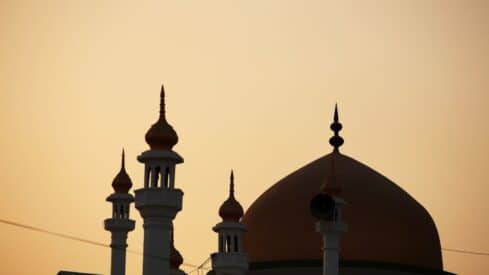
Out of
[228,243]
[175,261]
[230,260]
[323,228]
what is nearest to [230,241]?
[228,243]

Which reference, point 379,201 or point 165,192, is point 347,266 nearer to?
point 379,201

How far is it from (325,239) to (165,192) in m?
4.68

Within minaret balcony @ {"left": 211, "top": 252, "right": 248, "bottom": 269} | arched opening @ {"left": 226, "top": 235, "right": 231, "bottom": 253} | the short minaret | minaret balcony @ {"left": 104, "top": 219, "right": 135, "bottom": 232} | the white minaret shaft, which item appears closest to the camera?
the white minaret shaft

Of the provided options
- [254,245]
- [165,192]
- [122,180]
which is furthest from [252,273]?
[165,192]

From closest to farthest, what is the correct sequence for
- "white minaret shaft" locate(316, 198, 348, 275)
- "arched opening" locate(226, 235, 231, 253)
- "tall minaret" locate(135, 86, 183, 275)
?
"tall minaret" locate(135, 86, 183, 275) < "white minaret shaft" locate(316, 198, 348, 275) < "arched opening" locate(226, 235, 231, 253)

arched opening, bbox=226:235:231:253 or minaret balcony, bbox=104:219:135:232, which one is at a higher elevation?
minaret balcony, bbox=104:219:135:232

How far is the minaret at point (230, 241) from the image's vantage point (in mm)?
45781

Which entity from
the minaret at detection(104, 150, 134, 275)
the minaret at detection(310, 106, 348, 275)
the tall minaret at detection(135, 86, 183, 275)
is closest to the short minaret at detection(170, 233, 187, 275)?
the minaret at detection(104, 150, 134, 275)

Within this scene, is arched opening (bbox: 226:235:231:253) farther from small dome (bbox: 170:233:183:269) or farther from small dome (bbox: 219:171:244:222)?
small dome (bbox: 170:233:183:269)

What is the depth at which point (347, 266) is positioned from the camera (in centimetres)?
4728

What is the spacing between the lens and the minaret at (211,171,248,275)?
4578 cm

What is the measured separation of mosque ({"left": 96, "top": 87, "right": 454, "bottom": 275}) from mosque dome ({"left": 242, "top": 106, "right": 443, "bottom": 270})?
0.08ft

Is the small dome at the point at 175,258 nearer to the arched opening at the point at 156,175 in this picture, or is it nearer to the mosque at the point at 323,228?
the mosque at the point at 323,228

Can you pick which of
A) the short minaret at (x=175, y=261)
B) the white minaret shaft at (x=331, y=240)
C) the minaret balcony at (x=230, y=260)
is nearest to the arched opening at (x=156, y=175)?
the white minaret shaft at (x=331, y=240)
